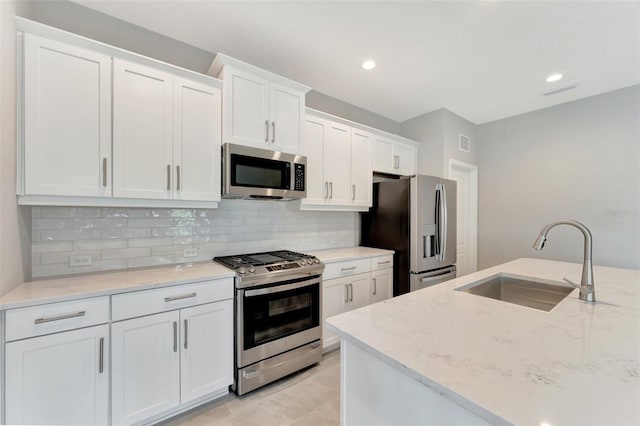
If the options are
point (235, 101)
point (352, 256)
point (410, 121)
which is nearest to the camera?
point (235, 101)

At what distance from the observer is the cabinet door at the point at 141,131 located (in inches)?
68.7

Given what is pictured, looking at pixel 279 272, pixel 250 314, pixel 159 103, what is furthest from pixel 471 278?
pixel 159 103

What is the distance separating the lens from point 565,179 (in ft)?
11.6

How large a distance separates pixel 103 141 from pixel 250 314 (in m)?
1.58

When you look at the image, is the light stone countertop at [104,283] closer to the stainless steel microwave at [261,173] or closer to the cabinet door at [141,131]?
the cabinet door at [141,131]

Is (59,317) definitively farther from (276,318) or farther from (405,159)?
(405,159)

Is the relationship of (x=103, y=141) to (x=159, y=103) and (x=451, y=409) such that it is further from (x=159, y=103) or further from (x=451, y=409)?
(x=451, y=409)

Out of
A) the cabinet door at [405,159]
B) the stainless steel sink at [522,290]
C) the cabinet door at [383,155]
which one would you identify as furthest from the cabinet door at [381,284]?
the cabinet door at [405,159]

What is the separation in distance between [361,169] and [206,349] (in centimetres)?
248

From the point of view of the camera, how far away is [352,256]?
8.99ft

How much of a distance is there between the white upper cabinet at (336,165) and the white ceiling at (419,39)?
56 cm

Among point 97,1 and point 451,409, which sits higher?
point 97,1

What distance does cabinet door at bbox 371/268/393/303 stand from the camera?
2.94m

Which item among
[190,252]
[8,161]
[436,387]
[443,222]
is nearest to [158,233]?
[190,252]
